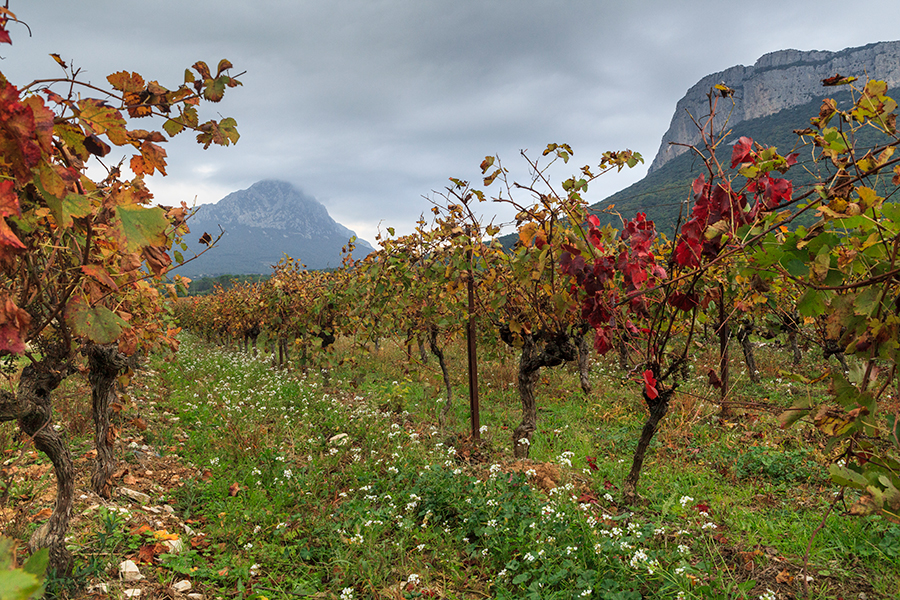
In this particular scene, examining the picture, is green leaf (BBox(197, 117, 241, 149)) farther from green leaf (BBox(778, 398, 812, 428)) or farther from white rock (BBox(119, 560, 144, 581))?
white rock (BBox(119, 560, 144, 581))

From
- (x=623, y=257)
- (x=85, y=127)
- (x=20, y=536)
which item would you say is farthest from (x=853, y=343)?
(x=20, y=536)

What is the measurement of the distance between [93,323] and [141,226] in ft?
1.44

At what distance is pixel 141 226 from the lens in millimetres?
1202

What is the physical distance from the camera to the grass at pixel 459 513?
9.98 feet

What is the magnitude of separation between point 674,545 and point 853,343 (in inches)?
111

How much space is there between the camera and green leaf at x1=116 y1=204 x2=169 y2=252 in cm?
117

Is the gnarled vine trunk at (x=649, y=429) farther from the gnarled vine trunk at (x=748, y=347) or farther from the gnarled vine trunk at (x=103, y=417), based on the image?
the gnarled vine trunk at (x=748, y=347)

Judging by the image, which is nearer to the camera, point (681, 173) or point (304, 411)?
point (304, 411)

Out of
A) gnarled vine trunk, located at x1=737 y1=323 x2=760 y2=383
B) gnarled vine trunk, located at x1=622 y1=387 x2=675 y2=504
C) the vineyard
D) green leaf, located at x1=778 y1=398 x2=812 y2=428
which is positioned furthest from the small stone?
gnarled vine trunk, located at x1=737 y1=323 x2=760 y2=383

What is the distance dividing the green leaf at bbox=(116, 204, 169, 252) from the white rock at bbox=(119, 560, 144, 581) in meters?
3.03

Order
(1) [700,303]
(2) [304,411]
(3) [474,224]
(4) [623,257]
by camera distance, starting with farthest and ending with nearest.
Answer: (2) [304,411] < (3) [474,224] < (1) [700,303] < (4) [623,257]

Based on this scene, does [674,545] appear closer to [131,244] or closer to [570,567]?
[570,567]

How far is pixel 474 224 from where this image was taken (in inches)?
207

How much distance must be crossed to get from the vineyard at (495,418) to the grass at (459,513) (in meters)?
0.03
